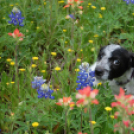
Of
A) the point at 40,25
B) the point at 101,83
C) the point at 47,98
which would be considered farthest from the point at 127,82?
the point at 40,25

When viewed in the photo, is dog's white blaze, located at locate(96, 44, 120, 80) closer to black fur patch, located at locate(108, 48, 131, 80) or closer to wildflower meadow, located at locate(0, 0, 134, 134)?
black fur patch, located at locate(108, 48, 131, 80)

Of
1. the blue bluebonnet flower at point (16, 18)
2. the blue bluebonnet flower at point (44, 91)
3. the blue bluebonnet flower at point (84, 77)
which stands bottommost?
the blue bluebonnet flower at point (44, 91)

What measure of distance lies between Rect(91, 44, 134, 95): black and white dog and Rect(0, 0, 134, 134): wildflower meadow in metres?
0.12

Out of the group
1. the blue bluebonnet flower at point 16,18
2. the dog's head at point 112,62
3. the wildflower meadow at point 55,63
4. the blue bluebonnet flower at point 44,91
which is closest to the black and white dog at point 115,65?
the dog's head at point 112,62

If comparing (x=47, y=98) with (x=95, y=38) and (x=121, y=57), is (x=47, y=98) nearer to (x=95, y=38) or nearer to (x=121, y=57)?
(x=121, y=57)

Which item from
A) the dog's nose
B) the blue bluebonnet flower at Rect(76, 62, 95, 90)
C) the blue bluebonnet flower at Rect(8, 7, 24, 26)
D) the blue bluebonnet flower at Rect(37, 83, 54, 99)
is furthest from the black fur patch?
the blue bluebonnet flower at Rect(8, 7, 24, 26)

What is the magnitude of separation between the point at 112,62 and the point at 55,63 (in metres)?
1.10

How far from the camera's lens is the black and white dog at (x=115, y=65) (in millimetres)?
2541

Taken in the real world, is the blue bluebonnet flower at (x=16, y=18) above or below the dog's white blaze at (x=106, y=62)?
above

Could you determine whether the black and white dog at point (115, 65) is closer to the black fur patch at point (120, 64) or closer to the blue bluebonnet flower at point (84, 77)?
the black fur patch at point (120, 64)

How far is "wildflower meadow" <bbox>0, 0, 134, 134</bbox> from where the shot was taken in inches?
86.7

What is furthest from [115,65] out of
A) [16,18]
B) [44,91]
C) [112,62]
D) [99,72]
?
[16,18]

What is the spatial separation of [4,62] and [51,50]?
70 cm

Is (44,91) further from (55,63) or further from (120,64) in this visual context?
(55,63)
